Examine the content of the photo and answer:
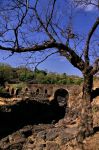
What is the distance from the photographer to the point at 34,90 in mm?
54312

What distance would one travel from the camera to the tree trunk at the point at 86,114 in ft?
44.7

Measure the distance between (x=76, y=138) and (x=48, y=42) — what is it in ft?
11.6

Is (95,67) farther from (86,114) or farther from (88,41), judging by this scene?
(86,114)

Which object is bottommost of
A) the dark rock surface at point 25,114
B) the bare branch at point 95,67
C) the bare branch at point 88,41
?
the dark rock surface at point 25,114

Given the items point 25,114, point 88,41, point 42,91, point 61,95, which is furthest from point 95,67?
point 61,95

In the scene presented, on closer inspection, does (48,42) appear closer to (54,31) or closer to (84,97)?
(54,31)

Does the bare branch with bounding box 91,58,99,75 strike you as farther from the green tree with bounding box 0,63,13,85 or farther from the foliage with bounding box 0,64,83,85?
the foliage with bounding box 0,64,83,85

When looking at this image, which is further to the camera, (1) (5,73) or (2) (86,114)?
(1) (5,73)

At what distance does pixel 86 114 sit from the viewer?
1382 cm

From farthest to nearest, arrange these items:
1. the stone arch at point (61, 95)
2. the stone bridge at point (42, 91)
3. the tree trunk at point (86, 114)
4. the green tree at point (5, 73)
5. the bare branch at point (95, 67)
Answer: the green tree at point (5, 73)
the stone arch at point (61, 95)
the stone bridge at point (42, 91)
the bare branch at point (95, 67)
the tree trunk at point (86, 114)

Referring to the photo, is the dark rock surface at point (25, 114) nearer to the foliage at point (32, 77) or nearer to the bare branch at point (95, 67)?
the bare branch at point (95, 67)

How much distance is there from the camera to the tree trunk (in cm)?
1362

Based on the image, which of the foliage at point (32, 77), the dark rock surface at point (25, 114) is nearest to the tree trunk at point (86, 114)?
the dark rock surface at point (25, 114)

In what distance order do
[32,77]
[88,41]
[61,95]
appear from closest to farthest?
1. [88,41]
2. [61,95]
3. [32,77]
